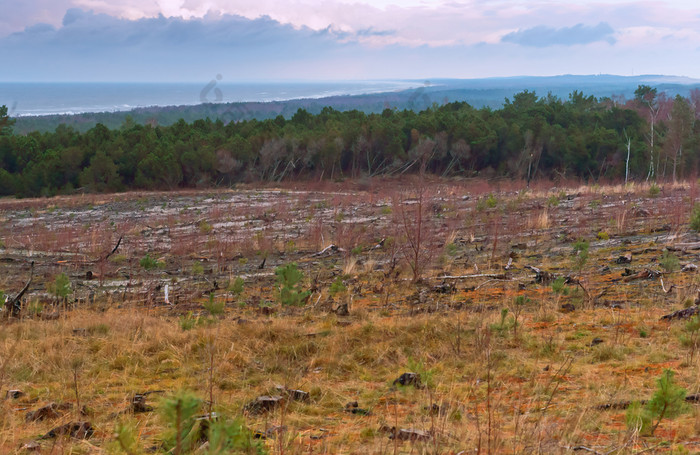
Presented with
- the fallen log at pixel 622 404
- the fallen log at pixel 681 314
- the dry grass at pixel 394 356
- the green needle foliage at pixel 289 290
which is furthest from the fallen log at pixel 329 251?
the fallen log at pixel 622 404

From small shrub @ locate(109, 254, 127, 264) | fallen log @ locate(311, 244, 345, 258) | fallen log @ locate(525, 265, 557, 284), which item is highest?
fallen log @ locate(525, 265, 557, 284)

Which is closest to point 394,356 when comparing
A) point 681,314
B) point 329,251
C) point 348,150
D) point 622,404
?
point 622,404

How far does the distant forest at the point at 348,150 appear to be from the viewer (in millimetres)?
32906

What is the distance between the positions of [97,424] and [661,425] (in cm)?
313

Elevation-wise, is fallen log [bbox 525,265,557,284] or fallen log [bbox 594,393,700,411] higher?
fallen log [bbox 594,393,700,411]

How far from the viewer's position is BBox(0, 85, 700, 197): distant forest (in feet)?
→ 108

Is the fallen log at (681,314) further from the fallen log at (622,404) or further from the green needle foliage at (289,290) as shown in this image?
the green needle foliage at (289,290)

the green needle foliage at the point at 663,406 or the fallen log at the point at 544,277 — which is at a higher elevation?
the green needle foliage at the point at 663,406

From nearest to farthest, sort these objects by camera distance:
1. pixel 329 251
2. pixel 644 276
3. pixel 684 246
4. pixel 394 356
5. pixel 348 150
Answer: pixel 394 356 → pixel 644 276 → pixel 684 246 → pixel 329 251 → pixel 348 150

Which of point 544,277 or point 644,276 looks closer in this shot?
point 644,276

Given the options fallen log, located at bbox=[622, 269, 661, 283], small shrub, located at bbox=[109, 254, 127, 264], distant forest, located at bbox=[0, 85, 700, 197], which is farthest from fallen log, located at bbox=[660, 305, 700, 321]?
distant forest, located at bbox=[0, 85, 700, 197]

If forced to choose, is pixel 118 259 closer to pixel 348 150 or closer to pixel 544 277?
pixel 544 277

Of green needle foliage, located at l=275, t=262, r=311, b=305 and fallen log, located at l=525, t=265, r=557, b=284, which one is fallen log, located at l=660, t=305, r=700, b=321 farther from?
green needle foliage, located at l=275, t=262, r=311, b=305

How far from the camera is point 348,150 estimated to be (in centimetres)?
3797
